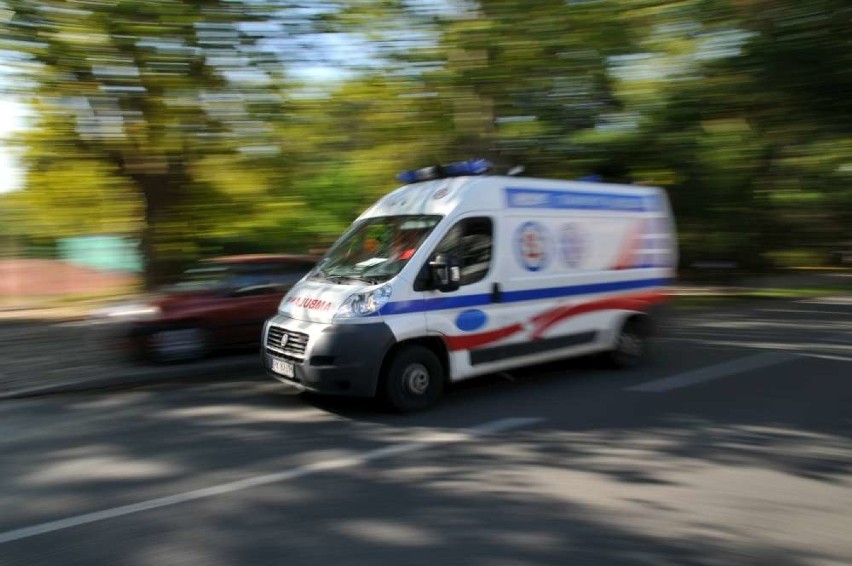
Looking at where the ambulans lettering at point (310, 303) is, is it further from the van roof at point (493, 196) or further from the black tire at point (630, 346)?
the black tire at point (630, 346)

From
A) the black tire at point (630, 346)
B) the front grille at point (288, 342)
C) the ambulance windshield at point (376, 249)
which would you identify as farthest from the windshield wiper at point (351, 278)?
the black tire at point (630, 346)

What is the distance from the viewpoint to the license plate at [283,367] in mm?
6777

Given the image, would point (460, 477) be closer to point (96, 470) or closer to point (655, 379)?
point (96, 470)

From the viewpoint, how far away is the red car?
903 centimetres

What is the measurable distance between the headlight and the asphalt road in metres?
0.99

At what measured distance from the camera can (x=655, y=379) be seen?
821 centimetres

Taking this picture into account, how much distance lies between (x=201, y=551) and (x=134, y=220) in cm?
1021

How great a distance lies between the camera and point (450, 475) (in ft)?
16.7

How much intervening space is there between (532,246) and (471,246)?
847 mm

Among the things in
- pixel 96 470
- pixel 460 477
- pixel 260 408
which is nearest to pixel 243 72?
pixel 260 408

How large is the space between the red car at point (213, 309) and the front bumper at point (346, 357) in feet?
10.4

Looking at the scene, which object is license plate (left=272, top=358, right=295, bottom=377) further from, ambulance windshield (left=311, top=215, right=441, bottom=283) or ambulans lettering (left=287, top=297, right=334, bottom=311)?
ambulance windshield (left=311, top=215, right=441, bottom=283)

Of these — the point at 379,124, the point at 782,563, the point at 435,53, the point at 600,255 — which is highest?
the point at 435,53

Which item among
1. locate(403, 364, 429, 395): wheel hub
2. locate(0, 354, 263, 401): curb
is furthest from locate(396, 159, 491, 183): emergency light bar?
locate(0, 354, 263, 401): curb
